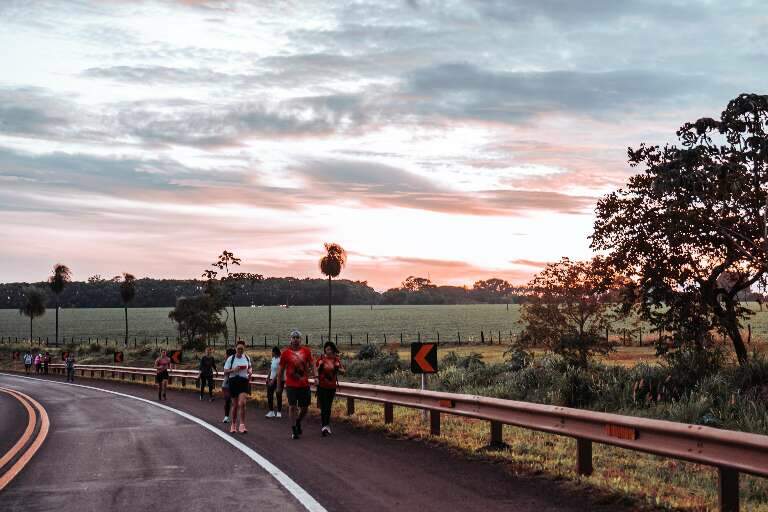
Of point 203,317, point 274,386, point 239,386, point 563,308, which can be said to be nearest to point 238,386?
point 239,386

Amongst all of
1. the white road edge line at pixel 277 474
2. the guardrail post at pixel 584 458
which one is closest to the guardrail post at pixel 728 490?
the guardrail post at pixel 584 458

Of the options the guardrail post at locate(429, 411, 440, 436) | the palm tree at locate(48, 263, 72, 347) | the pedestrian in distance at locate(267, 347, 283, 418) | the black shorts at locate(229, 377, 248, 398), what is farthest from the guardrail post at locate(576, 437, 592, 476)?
the palm tree at locate(48, 263, 72, 347)

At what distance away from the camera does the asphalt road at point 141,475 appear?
8172 mm

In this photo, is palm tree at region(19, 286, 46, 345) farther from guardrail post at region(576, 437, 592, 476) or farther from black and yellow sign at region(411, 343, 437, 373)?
guardrail post at region(576, 437, 592, 476)

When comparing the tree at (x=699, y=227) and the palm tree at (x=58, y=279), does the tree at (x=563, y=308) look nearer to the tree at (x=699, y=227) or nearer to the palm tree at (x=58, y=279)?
the tree at (x=699, y=227)

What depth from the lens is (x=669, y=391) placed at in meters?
16.9

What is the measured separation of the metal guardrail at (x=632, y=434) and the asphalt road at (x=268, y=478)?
69cm

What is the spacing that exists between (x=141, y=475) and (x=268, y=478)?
1711mm

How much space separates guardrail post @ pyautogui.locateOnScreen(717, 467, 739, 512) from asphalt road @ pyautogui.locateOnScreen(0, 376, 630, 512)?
3.05 feet

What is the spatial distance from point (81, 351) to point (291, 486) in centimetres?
8041

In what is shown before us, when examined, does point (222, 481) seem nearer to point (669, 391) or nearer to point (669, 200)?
point (669, 391)

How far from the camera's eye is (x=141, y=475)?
32.8 ft

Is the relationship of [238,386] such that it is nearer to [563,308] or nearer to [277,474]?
[277,474]

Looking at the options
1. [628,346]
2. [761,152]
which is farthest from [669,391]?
[628,346]
